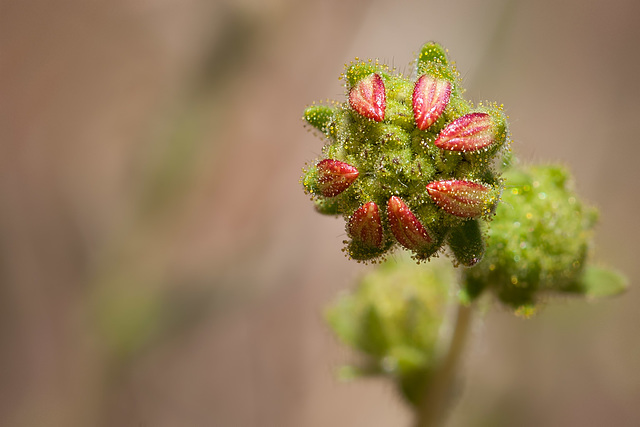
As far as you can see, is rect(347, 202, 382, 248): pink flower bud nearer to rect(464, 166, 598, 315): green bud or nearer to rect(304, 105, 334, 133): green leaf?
rect(304, 105, 334, 133): green leaf

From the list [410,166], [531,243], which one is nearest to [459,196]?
[410,166]

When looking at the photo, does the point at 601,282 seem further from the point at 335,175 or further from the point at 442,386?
the point at 335,175

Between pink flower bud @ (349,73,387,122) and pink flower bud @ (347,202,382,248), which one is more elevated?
pink flower bud @ (349,73,387,122)

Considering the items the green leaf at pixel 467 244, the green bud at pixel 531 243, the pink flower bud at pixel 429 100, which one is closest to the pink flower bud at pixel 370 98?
the pink flower bud at pixel 429 100

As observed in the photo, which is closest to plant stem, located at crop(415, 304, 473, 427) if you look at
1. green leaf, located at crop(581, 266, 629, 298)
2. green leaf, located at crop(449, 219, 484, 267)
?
green leaf, located at crop(581, 266, 629, 298)

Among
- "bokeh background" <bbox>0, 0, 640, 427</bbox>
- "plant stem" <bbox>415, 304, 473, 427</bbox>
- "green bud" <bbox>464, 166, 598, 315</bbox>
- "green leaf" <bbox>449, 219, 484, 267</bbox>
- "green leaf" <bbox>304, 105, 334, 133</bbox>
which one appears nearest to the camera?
"green leaf" <bbox>449, 219, 484, 267</bbox>

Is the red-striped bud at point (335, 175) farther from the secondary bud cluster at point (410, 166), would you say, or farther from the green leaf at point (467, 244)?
the green leaf at point (467, 244)

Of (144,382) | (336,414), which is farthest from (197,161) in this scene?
(336,414)
